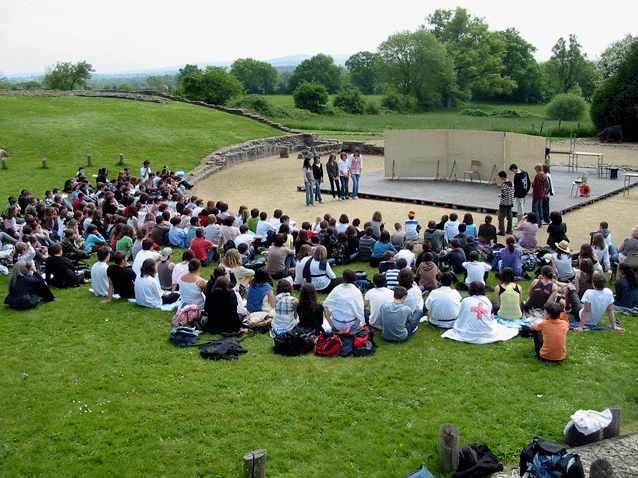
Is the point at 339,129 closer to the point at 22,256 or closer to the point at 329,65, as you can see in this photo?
the point at 22,256

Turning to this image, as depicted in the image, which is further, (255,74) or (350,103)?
(255,74)

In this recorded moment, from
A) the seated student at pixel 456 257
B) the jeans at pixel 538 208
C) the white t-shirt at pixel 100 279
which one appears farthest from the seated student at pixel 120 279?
the jeans at pixel 538 208

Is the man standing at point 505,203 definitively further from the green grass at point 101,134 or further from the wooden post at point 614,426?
the green grass at point 101,134

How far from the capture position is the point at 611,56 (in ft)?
146

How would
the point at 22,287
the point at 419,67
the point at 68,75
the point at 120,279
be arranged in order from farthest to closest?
the point at 419,67 → the point at 68,75 → the point at 120,279 → the point at 22,287

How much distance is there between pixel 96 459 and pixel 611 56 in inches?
1905

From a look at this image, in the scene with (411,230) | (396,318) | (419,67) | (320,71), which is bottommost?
(396,318)

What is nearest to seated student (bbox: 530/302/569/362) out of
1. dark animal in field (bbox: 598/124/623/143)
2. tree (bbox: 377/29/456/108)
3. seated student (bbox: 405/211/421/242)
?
seated student (bbox: 405/211/421/242)

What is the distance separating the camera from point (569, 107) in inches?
1860

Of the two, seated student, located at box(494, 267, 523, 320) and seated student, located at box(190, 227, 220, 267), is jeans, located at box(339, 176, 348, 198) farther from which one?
seated student, located at box(494, 267, 523, 320)

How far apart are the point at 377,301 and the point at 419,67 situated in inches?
3208

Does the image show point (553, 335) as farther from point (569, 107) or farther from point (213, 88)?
point (213, 88)

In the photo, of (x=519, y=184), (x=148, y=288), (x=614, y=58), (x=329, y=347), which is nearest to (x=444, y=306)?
(x=329, y=347)

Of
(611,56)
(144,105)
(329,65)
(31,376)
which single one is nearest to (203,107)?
(144,105)
